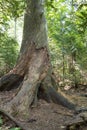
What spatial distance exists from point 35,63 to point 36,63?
39 mm

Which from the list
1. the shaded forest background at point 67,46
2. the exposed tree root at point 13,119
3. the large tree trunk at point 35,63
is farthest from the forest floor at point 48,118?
the shaded forest background at point 67,46

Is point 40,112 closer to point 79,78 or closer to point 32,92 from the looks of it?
point 32,92

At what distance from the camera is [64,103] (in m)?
8.64

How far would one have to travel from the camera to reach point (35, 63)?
29.2 ft

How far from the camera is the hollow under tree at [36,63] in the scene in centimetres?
864

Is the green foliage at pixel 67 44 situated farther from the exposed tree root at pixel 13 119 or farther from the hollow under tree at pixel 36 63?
the exposed tree root at pixel 13 119

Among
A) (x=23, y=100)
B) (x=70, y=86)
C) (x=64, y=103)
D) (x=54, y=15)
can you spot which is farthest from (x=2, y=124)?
(x=54, y=15)

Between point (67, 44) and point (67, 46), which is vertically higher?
point (67, 44)

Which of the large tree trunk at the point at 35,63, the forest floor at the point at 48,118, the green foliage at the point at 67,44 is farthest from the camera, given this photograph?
the green foliage at the point at 67,44

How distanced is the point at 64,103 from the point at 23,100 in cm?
175

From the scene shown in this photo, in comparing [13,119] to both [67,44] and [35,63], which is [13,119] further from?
[67,44]

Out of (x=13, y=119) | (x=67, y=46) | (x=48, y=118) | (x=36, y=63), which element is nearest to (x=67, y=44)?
(x=67, y=46)

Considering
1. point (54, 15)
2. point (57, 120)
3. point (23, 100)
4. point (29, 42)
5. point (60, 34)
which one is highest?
point (54, 15)

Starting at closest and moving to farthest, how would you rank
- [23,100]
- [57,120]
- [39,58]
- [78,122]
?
[78,122] < [57,120] < [23,100] < [39,58]
